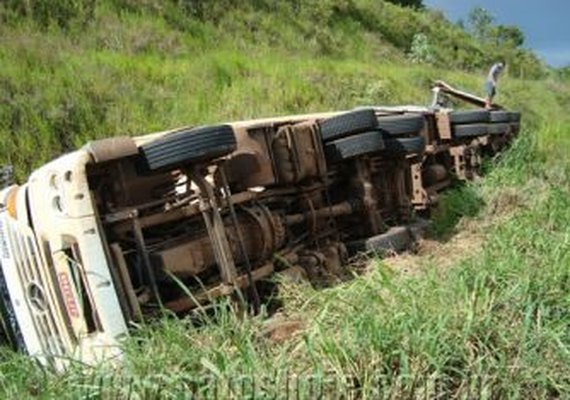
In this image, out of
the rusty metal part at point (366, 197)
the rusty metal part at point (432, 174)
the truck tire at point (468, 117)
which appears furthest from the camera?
the truck tire at point (468, 117)

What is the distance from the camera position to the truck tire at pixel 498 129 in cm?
828

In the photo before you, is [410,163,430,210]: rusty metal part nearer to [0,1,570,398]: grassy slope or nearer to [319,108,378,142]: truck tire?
[0,1,570,398]: grassy slope

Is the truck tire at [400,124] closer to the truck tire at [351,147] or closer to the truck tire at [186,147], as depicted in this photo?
the truck tire at [351,147]

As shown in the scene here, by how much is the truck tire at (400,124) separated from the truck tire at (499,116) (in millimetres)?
2704

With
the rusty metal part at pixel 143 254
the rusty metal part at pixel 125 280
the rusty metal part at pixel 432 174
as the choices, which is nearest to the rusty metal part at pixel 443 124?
the rusty metal part at pixel 432 174

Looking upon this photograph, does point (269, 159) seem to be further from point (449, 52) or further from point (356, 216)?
point (449, 52)

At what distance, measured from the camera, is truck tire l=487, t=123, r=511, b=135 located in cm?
828

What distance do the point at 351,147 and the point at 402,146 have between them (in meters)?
0.65

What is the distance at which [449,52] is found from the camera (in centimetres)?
2717

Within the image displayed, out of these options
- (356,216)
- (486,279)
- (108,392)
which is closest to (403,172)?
(356,216)

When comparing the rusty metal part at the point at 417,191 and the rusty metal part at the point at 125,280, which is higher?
the rusty metal part at the point at 125,280

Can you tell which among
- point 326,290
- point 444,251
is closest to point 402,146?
point 444,251

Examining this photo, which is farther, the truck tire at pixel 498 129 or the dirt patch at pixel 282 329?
the truck tire at pixel 498 129

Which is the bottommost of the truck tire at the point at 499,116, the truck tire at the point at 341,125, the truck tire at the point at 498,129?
the truck tire at the point at 498,129
